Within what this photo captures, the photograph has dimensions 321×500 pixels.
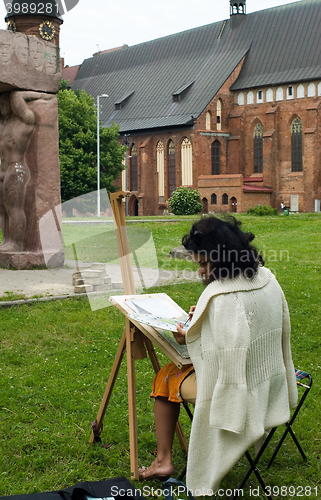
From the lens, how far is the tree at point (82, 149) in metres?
40.1

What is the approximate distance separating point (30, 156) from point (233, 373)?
8966mm

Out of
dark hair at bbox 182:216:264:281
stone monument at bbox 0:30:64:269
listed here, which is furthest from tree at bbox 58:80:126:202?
dark hair at bbox 182:216:264:281

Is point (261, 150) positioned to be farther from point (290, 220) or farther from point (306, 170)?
point (290, 220)

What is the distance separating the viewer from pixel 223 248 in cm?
318

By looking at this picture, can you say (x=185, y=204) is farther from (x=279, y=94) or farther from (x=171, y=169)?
(x=279, y=94)

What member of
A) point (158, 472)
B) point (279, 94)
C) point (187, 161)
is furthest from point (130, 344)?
point (187, 161)

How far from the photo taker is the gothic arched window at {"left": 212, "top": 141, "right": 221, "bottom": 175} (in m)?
47.5

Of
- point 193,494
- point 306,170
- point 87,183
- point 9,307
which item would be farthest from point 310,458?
point 306,170

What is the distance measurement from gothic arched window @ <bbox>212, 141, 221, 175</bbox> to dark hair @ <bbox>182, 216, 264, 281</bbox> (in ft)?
147


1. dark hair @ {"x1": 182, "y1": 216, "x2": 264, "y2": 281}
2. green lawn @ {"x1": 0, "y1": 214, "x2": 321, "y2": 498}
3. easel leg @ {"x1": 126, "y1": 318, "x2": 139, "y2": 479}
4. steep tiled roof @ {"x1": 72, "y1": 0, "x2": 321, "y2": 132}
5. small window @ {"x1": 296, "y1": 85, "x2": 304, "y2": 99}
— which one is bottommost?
green lawn @ {"x1": 0, "y1": 214, "x2": 321, "y2": 498}

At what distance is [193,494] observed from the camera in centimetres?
322

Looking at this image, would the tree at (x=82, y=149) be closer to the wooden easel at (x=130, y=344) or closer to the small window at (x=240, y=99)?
the small window at (x=240, y=99)

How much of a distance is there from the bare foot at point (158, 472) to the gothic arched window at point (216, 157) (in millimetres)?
44654

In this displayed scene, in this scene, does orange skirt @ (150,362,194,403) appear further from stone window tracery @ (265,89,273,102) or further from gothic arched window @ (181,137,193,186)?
stone window tracery @ (265,89,273,102)
